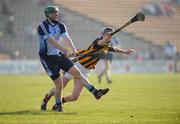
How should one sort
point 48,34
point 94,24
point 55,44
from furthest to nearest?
point 94,24
point 48,34
point 55,44

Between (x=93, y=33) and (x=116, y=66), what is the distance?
4.65 m

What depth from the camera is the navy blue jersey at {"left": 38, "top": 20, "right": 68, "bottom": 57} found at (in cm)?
1462

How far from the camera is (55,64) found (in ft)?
48.6

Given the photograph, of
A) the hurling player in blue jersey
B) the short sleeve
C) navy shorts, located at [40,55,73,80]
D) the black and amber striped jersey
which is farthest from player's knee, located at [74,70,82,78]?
the short sleeve

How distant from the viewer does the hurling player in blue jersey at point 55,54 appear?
14617 mm

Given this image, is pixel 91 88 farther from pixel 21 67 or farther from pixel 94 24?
pixel 21 67

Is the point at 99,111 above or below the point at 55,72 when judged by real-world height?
below

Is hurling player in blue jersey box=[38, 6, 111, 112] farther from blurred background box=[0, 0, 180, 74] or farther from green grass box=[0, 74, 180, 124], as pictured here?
blurred background box=[0, 0, 180, 74]

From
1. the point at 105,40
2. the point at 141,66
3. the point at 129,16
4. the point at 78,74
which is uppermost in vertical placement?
the point at 105,40

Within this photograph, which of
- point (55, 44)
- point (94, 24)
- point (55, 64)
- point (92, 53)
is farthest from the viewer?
point (94, 24)

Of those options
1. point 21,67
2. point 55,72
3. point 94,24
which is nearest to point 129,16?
point 94,24

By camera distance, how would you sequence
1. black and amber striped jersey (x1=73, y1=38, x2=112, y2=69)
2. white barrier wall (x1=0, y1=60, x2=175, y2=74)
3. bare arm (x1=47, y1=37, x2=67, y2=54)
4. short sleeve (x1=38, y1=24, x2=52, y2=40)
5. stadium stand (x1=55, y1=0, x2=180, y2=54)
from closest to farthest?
bare arm (x1=47, y1=37, x2=67, y2=54) < short sleeve (x1=38, y1=24, x2=52, y2=40) < black and amber striped jersey (x1=73, y1=38, x2=112, y2=69) < stadium stand (x1=55, y1=0, x2=180, y2=54) < white barrier wall (x1=0, y1=60, x2=175, y2=74)

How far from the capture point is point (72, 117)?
13547 millimetres

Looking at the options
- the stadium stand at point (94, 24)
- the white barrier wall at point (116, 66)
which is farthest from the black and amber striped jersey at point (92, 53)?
the white barrier wall at point (116, 66)
